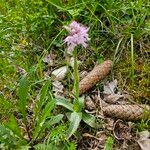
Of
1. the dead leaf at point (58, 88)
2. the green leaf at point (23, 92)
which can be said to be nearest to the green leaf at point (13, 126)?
the green leaf at point (23, 92)

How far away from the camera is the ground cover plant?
2.14 metres

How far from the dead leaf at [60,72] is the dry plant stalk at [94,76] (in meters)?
0.15

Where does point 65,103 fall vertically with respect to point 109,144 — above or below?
above

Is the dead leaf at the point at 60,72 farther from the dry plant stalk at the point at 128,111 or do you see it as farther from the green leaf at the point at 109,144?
the green leaf at the point at 109,144

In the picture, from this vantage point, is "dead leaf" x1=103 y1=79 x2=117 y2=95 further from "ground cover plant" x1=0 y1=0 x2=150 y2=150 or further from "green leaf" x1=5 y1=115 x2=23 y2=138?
"green leaf" x1=5 y1=115 x2=23 y2=138

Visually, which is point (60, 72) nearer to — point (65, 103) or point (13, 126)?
point (65, 103)

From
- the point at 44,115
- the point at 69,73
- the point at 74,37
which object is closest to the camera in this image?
the point at 74,37

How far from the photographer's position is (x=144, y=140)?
2.11m

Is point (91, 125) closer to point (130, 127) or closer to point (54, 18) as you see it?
point (130, 127)

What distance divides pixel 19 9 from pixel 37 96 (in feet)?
2.30

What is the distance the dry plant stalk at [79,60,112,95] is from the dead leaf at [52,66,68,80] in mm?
151

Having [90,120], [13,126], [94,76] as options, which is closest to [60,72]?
[94,76]

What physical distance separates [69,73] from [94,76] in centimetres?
17

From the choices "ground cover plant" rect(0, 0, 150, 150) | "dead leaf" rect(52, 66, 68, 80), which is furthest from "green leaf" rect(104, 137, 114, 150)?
"dead leaf" rect(52, 66, 68, 80)
